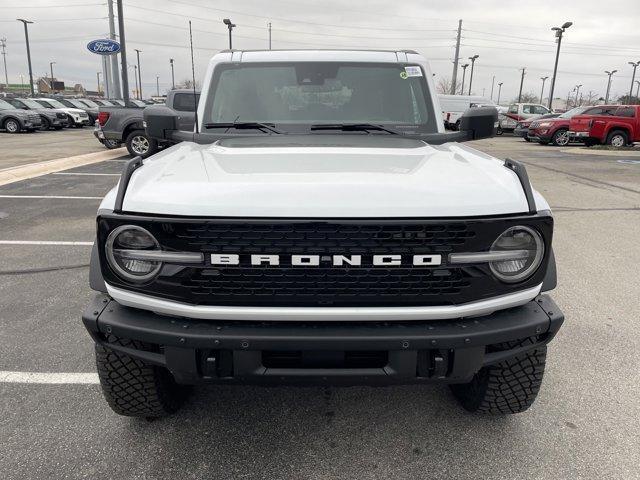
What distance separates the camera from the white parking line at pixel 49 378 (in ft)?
9.85

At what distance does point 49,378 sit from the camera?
3.04 metres

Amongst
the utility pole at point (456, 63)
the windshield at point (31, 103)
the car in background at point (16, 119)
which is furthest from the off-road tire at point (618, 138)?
the utility pole at point (456, 63)

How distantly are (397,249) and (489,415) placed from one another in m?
1.29

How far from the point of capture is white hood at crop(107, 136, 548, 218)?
6.43 ft

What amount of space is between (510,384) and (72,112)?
29.8 metres

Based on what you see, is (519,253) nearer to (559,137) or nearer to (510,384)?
(510,384)

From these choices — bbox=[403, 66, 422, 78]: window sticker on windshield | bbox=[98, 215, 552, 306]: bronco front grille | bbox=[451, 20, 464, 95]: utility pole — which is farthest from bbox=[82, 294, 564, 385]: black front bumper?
bbox=[451, 20, 464, 95]: utility pole

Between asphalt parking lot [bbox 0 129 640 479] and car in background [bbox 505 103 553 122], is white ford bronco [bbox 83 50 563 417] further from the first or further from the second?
car in background [bbox 505 103 553 122]

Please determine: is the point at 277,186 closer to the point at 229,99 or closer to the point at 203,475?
the point at 203,475

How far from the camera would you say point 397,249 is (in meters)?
2.00

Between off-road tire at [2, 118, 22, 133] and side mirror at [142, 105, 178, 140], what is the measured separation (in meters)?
23.8

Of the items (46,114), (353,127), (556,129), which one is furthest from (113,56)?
(353,127)

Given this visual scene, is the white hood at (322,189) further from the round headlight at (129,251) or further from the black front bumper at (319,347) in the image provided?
the black front bumper at (319,347)

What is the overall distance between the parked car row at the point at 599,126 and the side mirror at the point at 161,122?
20.0 meters
